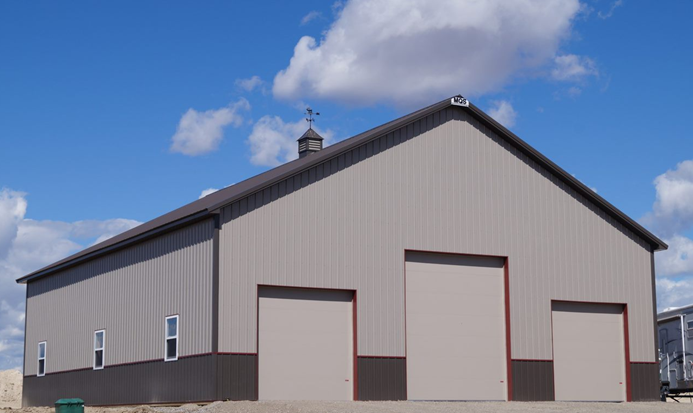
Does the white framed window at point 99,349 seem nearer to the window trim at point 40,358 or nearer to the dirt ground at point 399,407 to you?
the dirt ground at point 399,407

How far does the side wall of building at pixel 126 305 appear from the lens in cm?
2686

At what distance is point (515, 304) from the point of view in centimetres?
3100

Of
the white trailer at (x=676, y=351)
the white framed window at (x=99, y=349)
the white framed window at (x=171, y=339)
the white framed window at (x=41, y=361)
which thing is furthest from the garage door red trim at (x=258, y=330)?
the white framed window at (x=41, y=361)

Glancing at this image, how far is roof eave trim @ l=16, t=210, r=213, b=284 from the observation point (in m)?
27.1

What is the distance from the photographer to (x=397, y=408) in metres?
24.9

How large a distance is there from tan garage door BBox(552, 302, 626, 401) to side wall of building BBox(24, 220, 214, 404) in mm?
12364

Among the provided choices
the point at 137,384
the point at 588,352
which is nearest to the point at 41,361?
the point at 137,384

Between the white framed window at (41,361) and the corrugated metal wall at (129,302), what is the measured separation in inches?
15.3

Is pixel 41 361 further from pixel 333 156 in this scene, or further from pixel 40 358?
pixel 333 156

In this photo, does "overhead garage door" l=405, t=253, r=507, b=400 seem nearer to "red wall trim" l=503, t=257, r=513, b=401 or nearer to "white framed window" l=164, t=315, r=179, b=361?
"red wall trim" l=503, t=257, r=513, b=401

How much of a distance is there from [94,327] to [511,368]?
14.7 metres

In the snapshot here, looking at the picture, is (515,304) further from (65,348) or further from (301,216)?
(65,348)

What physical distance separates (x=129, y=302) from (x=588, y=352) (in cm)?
1555

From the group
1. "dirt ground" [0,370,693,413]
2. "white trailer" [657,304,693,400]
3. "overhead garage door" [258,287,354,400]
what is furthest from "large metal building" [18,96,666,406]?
"white trailer" [657,304,693,400]
